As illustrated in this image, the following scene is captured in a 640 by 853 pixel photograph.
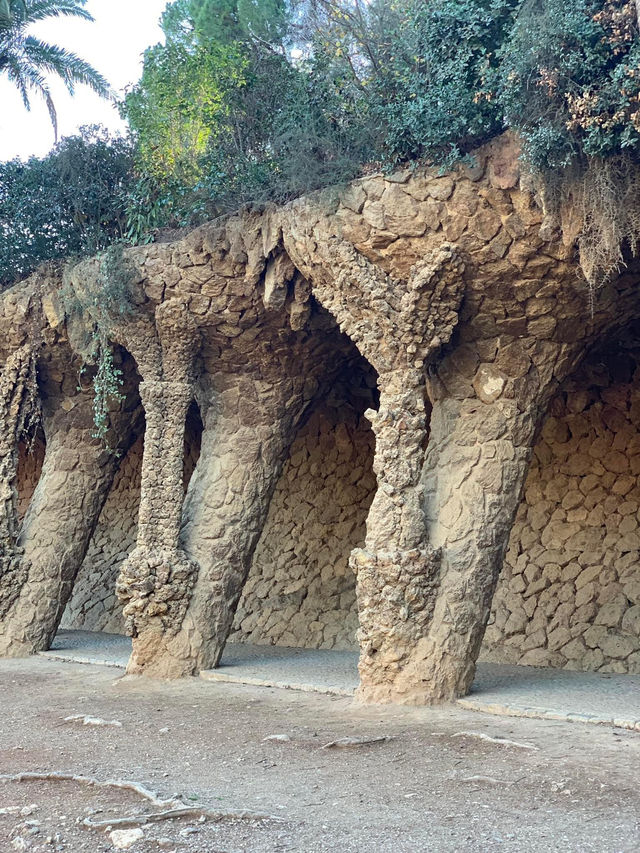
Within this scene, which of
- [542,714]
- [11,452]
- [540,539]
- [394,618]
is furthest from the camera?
[11,452]

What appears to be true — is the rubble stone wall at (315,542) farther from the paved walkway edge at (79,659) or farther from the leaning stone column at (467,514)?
the leaning stone column at (467,514)

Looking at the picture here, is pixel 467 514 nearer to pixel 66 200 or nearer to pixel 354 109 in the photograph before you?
pixel 354 109

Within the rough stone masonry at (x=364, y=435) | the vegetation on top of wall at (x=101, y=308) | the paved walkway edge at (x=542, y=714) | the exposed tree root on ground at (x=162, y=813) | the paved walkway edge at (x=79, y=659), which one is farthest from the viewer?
the paved walkway edge at (x=79, y=659)

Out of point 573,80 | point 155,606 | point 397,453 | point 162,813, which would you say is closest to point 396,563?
point 397,453

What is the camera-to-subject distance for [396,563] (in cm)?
636

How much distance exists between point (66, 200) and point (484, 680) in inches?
246

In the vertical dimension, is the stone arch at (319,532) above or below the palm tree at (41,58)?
below

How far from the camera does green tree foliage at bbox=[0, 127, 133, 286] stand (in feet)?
29.7

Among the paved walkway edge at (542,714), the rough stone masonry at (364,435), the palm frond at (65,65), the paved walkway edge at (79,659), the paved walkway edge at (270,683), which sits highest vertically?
the palm frond at (65,65)

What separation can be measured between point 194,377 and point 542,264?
3.60 meters

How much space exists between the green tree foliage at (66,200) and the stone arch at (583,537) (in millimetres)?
4945

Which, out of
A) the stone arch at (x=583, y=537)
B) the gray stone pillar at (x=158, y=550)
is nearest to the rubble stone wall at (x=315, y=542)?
the stone arch at (x=583, y=537)

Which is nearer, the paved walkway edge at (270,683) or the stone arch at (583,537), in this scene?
the paved walkway edge at (270,683)

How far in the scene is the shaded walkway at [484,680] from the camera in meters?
5.77
